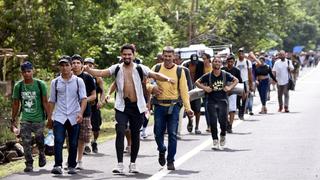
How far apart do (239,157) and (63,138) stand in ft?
10.4

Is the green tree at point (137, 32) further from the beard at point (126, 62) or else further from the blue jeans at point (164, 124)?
the beard at point (126, 62)

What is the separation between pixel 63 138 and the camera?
38.8 feet

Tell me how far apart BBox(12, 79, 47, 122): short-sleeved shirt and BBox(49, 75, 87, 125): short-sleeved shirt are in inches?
16.9

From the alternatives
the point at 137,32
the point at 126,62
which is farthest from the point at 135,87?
the point at 137,32

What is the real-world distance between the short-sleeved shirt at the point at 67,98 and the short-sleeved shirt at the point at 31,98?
1.41 ft

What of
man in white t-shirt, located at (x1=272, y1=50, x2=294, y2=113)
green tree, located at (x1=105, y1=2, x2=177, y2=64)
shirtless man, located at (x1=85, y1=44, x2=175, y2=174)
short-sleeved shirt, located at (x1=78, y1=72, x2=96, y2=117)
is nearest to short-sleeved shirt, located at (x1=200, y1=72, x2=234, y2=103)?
short-sleeved shirt, located at (x1=78, y1=72, x2=96, y2=117)

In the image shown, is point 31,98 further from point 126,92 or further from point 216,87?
point 216,87

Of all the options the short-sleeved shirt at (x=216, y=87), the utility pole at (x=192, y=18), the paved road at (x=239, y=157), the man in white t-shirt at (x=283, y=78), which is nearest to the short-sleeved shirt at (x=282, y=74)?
the man in white t-shirt at (x=283, y=78)

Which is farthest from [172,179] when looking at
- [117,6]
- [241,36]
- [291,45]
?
[291,45]

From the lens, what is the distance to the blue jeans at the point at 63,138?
1170cm

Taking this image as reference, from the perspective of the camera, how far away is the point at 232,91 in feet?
49.5

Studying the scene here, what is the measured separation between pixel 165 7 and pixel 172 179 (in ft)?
111

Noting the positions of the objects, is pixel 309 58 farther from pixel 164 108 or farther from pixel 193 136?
pixel 164 108

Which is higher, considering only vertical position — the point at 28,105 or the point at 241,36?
the point at 241,36
